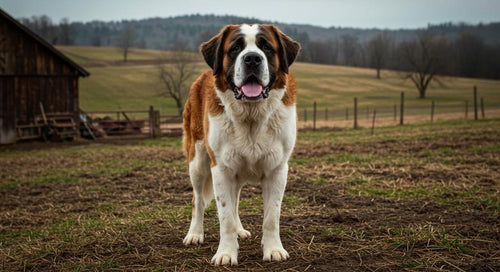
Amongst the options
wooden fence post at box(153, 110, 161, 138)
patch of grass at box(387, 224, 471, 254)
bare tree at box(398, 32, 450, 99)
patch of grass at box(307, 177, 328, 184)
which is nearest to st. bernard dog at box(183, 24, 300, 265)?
patch of grass at box(387, 224, 471, 254)

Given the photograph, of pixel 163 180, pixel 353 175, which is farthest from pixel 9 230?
pixel 353 175

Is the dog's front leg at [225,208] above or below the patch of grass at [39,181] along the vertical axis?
above

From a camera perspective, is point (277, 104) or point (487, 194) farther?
point (487, 194)

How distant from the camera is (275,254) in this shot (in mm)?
4316

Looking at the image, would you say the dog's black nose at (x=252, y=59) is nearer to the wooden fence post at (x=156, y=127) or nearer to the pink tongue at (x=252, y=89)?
the pink tongue at (x=252, y=89)

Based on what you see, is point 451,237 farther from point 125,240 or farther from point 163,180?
point 163,180

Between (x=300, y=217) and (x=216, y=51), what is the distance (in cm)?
289

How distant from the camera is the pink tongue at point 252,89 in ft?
13.1

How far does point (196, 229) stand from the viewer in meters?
5.15

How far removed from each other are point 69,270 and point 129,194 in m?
4.06

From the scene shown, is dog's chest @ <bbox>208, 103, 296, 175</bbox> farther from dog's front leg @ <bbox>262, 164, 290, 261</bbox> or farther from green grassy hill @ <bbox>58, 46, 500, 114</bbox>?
green grassy hill @ <bbox>58, 46, 500, 114</bbox>

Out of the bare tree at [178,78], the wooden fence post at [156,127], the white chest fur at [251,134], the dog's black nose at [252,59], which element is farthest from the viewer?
the bare tree at [178,78]

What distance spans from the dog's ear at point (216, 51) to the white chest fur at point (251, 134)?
29 centimetres

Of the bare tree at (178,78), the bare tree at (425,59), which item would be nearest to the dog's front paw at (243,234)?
the bare tree at (178,78)
